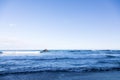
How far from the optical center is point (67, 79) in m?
8.48

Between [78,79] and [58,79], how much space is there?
1.15 meters

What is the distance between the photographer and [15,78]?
877cm

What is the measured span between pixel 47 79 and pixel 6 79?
2360 mm

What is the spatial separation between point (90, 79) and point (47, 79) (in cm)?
246

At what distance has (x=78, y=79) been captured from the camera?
28.0 feet

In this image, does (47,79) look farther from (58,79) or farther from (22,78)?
(22,78)

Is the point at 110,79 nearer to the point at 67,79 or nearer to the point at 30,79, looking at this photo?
the point at 67,79

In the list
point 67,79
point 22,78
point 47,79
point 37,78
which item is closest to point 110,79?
point 67,79

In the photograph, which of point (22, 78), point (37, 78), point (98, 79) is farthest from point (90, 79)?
point (22, 78)

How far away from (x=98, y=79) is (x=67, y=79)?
1.77 m

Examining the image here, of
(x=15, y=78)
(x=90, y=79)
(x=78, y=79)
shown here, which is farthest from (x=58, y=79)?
(x=15, y=78)

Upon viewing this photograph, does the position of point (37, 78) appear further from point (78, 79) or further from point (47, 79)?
point (78, 79)

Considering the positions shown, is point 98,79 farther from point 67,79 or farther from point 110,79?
point 67,79

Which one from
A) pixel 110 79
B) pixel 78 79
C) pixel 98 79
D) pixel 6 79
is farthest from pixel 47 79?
pixel 110 79
